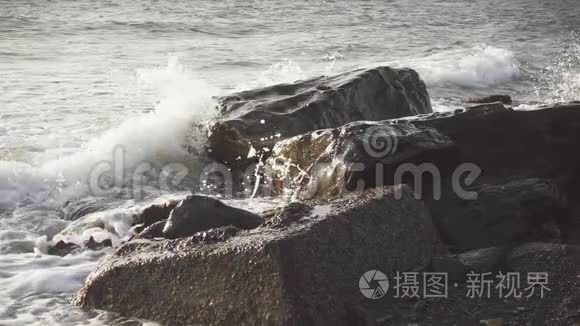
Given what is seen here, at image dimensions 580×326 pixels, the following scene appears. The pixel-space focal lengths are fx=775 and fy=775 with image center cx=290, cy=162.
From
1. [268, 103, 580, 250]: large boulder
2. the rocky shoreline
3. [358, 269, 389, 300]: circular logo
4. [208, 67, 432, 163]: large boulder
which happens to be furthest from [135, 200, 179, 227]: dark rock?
[358, 269, 389, 300]: circular logo

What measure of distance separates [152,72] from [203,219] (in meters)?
6.84

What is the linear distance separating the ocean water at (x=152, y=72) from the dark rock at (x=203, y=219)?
0.63 meters

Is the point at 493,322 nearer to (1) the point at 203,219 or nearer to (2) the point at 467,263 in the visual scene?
(2) the point at 467,263

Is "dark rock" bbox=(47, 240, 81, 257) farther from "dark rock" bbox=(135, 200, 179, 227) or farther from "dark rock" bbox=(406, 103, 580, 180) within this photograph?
"dark rock" bbox=(406, 103, 580, 180)

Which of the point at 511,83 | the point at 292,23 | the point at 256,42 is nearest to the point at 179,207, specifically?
the point at 511,83

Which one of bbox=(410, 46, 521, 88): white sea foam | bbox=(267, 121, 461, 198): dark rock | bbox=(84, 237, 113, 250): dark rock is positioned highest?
bbox=(267, 121, 461, 198): dark rock

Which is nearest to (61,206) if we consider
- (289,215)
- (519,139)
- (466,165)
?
(289,215)

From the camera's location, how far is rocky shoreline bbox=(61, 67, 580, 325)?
3260 mm

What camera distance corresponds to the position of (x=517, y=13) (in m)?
25.2

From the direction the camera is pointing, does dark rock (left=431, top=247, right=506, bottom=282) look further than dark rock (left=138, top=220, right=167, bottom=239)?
No

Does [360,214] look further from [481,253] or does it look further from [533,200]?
[533,200]

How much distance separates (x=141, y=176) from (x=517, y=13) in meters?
21.1

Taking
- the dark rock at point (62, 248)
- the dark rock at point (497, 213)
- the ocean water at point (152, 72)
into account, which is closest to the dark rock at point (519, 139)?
the dark rock at point (497, 213)

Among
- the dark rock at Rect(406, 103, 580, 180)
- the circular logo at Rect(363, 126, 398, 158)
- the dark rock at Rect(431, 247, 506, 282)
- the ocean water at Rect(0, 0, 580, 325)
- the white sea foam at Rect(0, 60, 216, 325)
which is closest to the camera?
the dark rock at Rect(431, 247, 506, 282)
